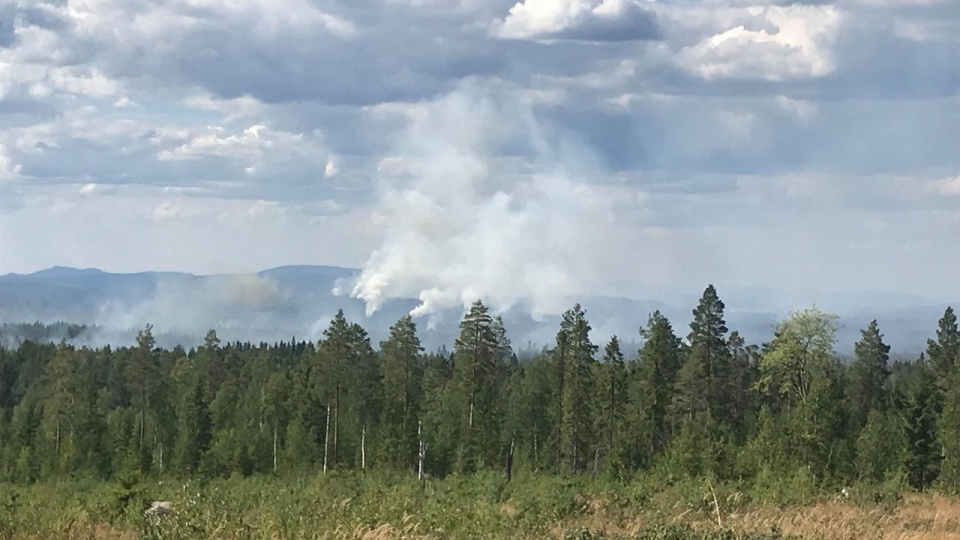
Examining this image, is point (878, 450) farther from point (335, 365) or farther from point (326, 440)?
point (326, 440)

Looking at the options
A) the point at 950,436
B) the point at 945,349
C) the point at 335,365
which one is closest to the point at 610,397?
the point at 335,365

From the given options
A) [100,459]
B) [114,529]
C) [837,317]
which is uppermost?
[837,317]

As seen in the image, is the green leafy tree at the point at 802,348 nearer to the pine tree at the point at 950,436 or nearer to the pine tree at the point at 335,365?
the pine tree at the point at 950,436

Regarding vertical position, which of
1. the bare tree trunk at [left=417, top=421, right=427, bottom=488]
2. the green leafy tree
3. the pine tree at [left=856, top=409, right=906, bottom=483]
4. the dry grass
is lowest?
the bare tree trunk at [left=417, top=421, right=427, bottom=488]

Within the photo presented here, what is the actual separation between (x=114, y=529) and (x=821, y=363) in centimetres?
6110

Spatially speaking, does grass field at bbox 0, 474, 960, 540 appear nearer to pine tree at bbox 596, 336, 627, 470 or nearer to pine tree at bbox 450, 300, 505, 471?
pine tree at bbox 450, 300, 505, 471

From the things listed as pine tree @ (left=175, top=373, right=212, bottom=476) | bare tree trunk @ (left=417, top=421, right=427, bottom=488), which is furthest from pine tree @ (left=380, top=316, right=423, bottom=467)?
pine tree @ (left=175, top=373, right=212, bottom=476)

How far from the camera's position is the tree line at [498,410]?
208ft

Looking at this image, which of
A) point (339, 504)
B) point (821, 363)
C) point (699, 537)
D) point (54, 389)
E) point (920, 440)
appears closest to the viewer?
point (699, 537)

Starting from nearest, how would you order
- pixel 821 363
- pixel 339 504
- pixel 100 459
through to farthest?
pixel 339 504 < pixel 821 363 < pixel 100 459

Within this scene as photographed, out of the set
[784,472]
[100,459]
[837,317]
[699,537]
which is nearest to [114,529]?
[699,537]

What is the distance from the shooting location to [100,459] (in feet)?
258

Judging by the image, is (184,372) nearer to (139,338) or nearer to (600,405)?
(139,338)

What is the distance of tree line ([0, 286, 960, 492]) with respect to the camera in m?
63.3
